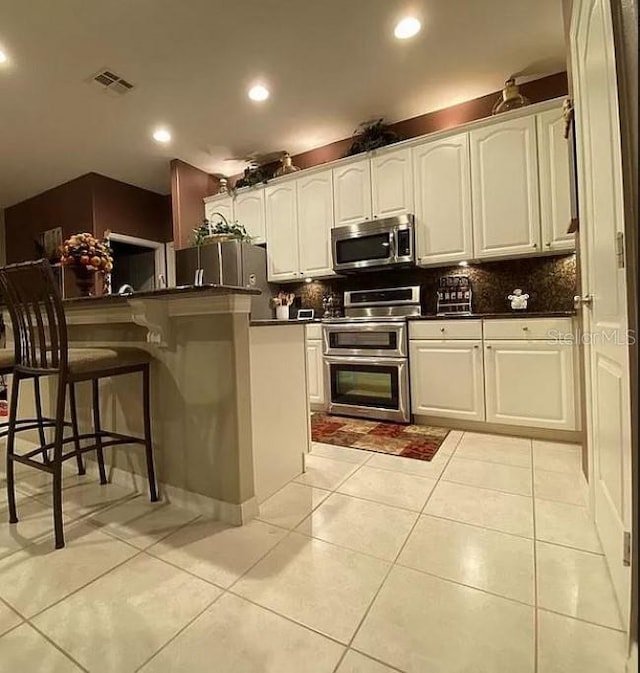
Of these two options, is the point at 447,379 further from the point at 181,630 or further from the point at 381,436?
the point at 181,630

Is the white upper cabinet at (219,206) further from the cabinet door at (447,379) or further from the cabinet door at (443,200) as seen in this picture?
the cabinet door at (447,379)

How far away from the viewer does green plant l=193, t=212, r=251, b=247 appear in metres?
3.99

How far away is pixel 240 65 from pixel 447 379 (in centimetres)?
289

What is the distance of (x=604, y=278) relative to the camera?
48.6 inches

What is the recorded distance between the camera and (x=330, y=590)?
1188mm

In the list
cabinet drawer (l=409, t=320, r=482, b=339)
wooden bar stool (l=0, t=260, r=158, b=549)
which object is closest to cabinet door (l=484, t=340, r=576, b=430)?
cabinet drawer (l=409, t=320, r=482, b=339)

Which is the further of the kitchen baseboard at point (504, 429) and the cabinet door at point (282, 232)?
the cabinet door at point (282, 232)

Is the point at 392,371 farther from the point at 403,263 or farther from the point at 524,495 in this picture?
the point at 524,495

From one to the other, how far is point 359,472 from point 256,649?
1.22 metres

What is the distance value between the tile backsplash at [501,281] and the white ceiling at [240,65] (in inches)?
59.6

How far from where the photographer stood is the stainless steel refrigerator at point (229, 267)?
386cm

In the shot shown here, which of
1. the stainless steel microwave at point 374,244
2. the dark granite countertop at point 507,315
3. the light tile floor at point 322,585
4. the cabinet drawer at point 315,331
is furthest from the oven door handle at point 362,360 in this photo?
the light tile floor at point 322,585

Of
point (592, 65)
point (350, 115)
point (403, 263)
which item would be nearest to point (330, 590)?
point (592, 65)
